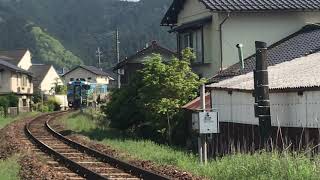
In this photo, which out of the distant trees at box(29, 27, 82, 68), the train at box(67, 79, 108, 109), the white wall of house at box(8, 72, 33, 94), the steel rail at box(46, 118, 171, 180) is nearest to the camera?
the steel rail at box(46, 118, 171, 180)

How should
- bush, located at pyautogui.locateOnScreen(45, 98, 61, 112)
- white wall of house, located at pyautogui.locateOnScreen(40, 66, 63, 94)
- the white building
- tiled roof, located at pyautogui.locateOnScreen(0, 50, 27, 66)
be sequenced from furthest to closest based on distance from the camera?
white wall of house, located at pyautogui.locateOnScreen(40, 66, 63, 94) → tiled roof, located at pyautogui.locateOnScreen(0, 50, 27, 66) → bush, located at pyautogui.locateOnScreen(45, 98, 61, 112) → the white building

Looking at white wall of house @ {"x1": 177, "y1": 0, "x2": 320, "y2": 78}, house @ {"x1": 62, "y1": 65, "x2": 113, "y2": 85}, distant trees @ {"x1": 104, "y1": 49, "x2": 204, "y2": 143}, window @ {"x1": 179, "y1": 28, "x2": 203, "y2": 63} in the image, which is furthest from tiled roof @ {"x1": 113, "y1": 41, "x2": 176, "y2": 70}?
house @ {"x1": 62, "y1": 65, "x2": 113, "y2": 85}

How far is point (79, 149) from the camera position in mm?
20016

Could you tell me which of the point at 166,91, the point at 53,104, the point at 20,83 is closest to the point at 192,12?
the point at 166,91

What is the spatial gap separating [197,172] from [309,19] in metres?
18.6

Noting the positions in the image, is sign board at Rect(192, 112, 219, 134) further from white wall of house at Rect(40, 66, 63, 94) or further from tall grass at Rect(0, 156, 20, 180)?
white wall of house at Rect(40, 66, 63, 94)

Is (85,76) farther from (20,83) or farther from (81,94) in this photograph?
(81,94)

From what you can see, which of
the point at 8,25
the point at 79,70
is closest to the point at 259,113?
the point at 79,70

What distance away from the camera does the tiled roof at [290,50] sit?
2169cm

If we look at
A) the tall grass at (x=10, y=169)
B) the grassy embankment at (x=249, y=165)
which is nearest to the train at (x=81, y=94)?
the tall grass at (x=10, y=169)

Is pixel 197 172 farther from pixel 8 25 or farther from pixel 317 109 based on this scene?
pixel 8 25

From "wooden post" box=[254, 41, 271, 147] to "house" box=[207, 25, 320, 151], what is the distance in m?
0.37

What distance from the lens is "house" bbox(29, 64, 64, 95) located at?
9035cm

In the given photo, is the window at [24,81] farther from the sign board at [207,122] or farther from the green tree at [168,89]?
the sign board at [207,122]
